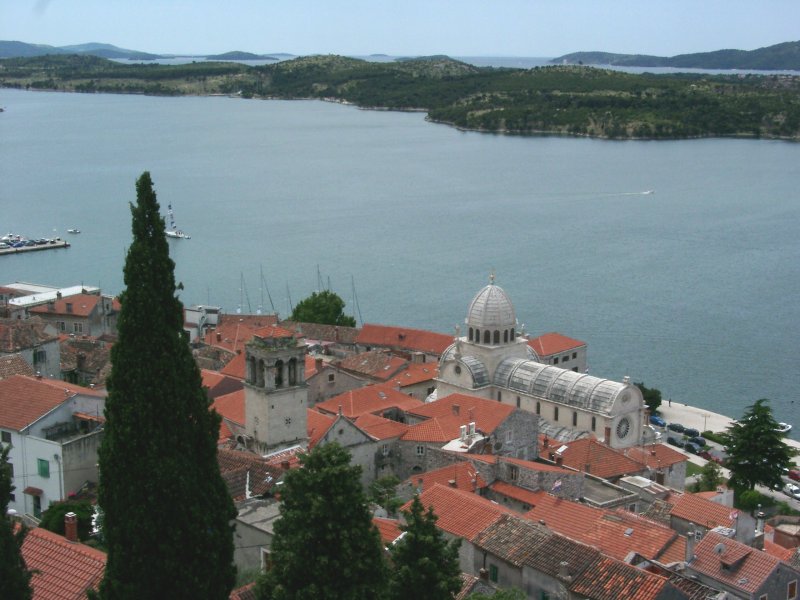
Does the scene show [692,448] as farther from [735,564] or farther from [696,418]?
[735,564]

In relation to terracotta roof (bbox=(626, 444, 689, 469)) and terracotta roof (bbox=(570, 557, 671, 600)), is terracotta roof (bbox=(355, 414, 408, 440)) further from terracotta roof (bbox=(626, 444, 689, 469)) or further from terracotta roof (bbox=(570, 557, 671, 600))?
terracotta roof (bbox=(570, 557, 671, 600))

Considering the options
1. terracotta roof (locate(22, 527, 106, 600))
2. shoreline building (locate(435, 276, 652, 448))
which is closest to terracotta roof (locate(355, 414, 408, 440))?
shoreline building (locate(435, 276, 652, 448))

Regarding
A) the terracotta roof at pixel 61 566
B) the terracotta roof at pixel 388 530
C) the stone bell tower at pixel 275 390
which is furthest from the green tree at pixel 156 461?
the stone bell tower at pixel 275 390

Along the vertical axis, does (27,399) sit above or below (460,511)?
above

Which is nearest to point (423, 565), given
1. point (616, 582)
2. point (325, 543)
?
point (325, 543)

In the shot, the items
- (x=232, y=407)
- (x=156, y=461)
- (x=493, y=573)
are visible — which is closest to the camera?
(x=156, y=461)

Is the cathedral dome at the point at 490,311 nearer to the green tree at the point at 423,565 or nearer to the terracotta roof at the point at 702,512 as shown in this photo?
the terracotta roof at the point at 702,512

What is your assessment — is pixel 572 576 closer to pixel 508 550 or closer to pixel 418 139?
pixel 508 550
